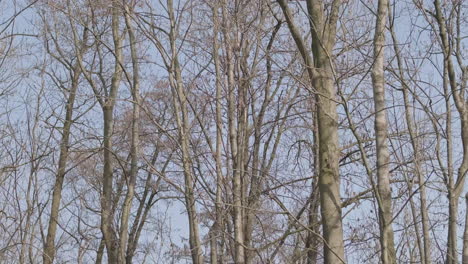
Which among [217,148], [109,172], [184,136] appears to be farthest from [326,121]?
[109,172]

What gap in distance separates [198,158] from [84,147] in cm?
597

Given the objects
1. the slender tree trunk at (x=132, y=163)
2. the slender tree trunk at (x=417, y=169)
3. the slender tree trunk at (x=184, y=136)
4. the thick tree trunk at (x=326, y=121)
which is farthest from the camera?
the slender tree trunk at (x=132, y=163)

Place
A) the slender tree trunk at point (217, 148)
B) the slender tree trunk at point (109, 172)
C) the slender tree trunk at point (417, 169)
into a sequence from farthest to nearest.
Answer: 1. the slender tree trunk at point (109, 172)
2. the slender tree trunk at point (217, 148)
3. the slender tree trunk at point (417, 169)

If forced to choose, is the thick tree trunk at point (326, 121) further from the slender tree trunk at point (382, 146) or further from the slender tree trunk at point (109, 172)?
the slender tree trunk at point (109, 172)

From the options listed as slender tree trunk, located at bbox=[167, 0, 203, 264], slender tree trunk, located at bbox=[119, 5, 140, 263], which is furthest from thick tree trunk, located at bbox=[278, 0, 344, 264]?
slender tree trunk, located at bbox=[119, 5, 140, 263]

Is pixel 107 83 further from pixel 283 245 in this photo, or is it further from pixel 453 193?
pixel 453 193

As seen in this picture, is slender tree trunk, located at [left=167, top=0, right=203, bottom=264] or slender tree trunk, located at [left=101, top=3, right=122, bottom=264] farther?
slender tree trunk, located at [left=101, top=3, right=122, bottom=264]

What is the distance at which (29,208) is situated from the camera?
11008 millimetres

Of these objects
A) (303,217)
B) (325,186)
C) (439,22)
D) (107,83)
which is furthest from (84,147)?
(325,186)

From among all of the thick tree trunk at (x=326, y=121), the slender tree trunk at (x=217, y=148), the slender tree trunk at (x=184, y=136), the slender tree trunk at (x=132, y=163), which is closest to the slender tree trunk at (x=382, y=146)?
the thick tree trunk at (x=326, y=121)

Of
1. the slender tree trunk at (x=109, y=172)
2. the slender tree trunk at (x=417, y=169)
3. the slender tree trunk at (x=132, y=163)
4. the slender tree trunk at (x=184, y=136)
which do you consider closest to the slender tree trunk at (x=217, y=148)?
the slender tree trunk at (x=184, y=136)

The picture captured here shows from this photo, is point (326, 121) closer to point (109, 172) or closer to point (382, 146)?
point (382, 146)

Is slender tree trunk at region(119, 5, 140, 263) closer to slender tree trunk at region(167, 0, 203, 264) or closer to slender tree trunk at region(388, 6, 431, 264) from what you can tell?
slender tree trunk at region(167, 0, 203, 264)

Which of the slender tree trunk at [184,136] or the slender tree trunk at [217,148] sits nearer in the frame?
the slender tree trunk at [217,148]
